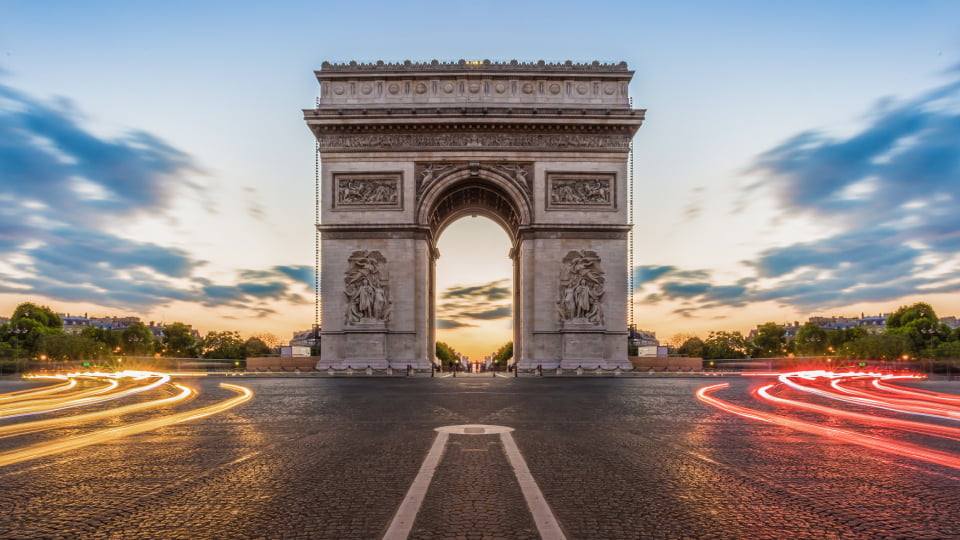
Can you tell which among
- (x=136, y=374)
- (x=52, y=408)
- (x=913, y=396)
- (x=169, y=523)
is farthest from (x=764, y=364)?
(x=169, y=523)

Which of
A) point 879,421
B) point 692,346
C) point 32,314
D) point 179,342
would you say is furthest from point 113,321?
point 879,421

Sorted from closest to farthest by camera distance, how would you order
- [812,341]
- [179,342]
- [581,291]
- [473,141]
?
[581,291] → [473,141] → [179,342] → [812,341]

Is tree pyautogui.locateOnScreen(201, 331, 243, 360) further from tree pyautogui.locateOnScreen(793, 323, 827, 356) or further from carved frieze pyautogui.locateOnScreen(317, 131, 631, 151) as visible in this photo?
tree pyautogui.locateOnScreen(793, 323, 827, 356)

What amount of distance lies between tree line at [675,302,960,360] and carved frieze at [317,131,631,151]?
40258 millimetres

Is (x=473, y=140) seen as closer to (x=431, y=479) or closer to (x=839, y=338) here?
(x=431, y=479)

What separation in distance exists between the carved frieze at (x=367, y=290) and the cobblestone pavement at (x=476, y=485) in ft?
87.3

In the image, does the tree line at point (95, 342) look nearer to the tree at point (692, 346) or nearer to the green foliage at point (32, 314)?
the green foliage at point (32, 314)

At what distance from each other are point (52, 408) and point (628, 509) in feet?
33.6

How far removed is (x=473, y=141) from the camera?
36781 millimetres

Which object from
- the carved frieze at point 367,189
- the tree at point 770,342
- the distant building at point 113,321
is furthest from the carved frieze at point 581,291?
the distant building at point 113,321

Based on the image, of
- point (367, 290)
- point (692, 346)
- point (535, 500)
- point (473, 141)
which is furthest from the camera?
point (692, 346)

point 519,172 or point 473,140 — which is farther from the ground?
point 473,140

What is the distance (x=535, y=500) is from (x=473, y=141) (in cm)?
3328

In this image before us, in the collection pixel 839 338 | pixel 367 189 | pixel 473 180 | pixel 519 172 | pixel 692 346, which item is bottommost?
pixel 692 346
